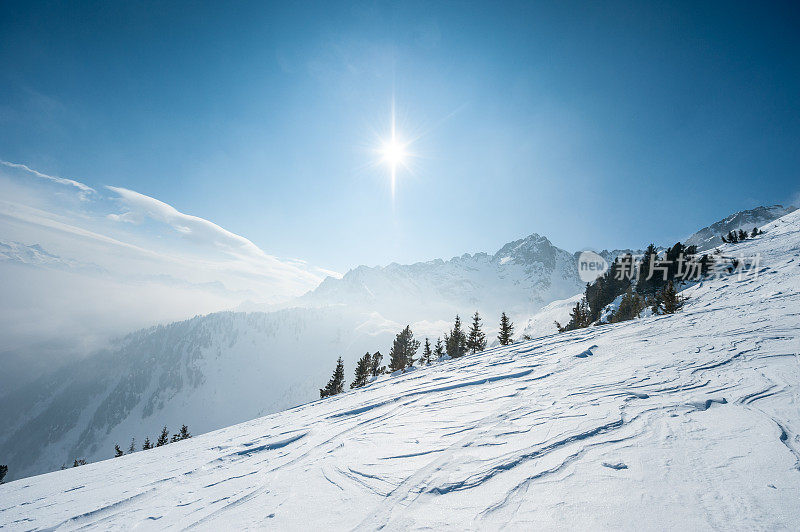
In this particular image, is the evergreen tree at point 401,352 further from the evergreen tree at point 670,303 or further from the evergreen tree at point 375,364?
the evergreen tree at point 670,303

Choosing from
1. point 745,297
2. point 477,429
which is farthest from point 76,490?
point 745,297

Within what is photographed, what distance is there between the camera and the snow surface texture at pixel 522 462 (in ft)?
9.69

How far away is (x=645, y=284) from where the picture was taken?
43.5 m

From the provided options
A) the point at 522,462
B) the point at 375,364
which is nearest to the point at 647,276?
the point at 375,364

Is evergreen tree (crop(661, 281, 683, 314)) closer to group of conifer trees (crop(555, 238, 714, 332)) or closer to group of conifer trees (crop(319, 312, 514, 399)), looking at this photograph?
group of conifer trees (crop(555, 238, 714, 332))

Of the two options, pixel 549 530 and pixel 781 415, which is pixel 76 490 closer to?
pixel 549 530

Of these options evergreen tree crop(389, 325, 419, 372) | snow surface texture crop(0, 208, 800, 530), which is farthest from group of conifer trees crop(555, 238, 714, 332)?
evergreen tree crop(389, 325, 419, 372)

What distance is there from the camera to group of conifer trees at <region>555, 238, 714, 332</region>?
28331mm

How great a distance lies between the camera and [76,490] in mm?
6484

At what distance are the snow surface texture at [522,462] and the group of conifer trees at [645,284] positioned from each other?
18.1 m

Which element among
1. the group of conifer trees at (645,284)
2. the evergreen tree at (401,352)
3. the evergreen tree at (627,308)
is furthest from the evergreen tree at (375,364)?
the evergreen tree at (627,308)

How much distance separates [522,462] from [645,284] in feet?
178

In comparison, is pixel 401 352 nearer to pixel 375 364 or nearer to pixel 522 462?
pixel 375 364

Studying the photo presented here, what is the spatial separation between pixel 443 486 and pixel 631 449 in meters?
2.72
